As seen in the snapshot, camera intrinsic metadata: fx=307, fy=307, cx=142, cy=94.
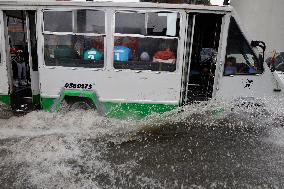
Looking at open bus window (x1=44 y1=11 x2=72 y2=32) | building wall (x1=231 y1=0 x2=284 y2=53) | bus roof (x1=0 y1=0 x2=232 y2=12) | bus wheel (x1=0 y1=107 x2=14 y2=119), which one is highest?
building wall (x1=231 y1=0 x2=284 y2=53)

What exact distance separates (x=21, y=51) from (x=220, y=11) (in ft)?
16.7

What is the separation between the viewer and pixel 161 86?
6375mm

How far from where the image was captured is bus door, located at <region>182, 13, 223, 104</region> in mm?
6320

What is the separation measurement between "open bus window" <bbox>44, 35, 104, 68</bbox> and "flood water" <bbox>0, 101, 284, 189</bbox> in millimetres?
1101

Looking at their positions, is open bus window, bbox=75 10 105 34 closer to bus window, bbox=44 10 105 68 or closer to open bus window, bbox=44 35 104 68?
bus window, bbox=44 10 105 68

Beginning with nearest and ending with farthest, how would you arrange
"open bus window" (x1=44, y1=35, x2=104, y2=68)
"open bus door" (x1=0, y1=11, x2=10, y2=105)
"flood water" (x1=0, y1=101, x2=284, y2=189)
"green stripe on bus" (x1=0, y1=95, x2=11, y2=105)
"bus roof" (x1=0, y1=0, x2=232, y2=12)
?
1. "flood water" (x1=0, y1=101, x2=284, y2=189)
2. "bus roof" (x1=0, y1=0, x2=232, y2=12)
3. "open bus window" (x1=44, y1=35, x2=104, y2=68)
4. "open bus door" (x1=0, y1=11, x2=10, y2=105)
5. "green stripe on bus" (x1=0, y1=95, x2=11, y2=105)

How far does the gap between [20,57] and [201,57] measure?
4.62 m

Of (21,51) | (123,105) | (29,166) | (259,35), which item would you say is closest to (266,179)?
(123,105)

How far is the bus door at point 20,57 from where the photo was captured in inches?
267

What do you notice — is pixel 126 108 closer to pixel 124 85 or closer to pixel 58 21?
pixel 124 85

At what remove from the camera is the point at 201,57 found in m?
7.67


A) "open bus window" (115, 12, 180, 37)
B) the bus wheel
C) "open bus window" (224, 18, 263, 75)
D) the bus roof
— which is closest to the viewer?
the bus roof

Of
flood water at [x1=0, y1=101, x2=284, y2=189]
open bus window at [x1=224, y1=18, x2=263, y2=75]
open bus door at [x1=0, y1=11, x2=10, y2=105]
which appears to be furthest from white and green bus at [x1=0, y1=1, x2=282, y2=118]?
flood water at [x1=0, y1=101, x2=284, y2=189]

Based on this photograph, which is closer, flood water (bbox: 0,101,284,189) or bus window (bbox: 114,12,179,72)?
flood water (bbox: 0,101,284,189)
